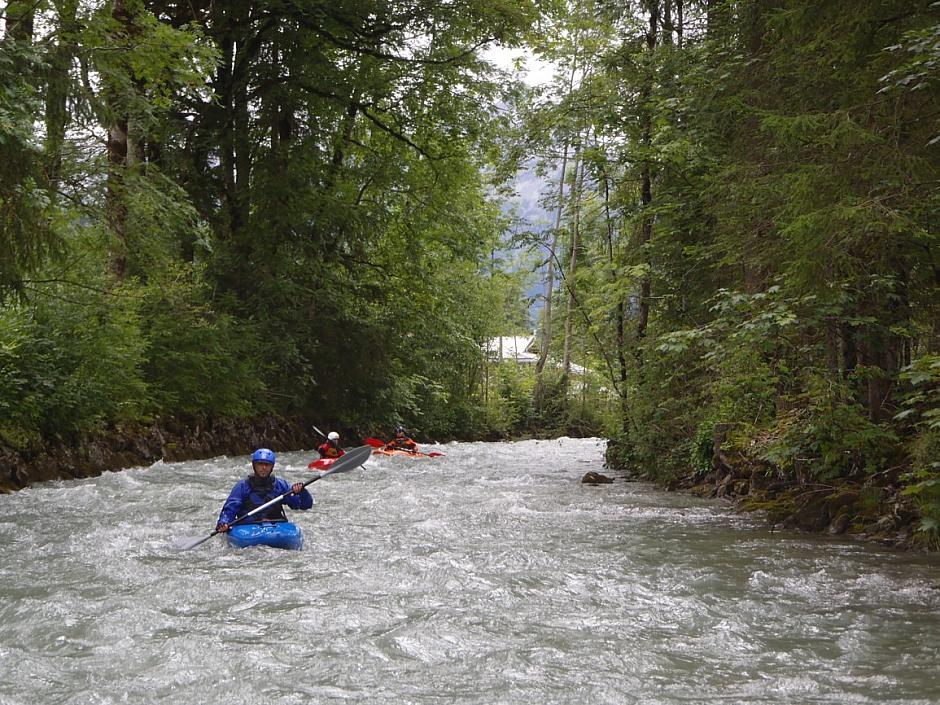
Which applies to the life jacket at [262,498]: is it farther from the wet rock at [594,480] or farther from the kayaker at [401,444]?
the kayaker at [401,444]

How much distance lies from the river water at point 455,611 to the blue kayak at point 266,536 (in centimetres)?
14

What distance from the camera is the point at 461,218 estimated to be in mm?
20938

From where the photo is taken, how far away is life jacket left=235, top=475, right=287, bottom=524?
846 centimetres

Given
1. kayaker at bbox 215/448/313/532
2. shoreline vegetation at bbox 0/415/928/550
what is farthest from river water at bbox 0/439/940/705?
shoreline vegetation at bbox 0/415/928/550

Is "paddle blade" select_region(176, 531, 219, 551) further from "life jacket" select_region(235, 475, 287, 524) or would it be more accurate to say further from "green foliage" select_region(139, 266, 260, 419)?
"green foliage" select_region(139, 266, 260, 419)

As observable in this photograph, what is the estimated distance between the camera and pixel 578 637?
208 inches

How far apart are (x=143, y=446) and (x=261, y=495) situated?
676 centimetres

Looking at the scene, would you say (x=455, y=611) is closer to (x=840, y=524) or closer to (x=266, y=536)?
(x=266, y=536)

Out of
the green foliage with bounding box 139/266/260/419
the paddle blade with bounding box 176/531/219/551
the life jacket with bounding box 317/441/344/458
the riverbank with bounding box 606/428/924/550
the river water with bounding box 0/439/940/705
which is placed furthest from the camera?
the life jacket with bounding box 317/441/344/458

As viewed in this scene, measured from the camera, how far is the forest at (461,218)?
7188mm

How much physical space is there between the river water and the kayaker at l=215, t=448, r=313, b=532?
1.12 feet

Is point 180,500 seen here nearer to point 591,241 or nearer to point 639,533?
point 639,533

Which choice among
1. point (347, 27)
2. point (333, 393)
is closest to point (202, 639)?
point (347, 27)

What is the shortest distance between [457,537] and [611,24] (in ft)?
35.8
